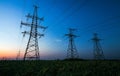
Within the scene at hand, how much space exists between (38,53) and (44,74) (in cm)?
2054

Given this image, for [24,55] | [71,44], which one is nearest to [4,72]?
[24,55]

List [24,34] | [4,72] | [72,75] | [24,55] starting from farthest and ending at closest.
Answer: [24,34] → [24,55] → [4,72] → [72,75]

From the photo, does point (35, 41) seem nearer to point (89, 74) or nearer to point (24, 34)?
point (24, 34)

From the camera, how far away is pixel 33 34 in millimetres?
32250

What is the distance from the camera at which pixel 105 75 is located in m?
7.68

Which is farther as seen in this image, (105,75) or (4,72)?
(4,72)

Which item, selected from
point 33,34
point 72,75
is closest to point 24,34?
point 33,34

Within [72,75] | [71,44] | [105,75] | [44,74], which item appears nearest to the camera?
[105,75]

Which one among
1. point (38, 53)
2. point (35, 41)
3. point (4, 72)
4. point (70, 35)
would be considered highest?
point (70, 35)

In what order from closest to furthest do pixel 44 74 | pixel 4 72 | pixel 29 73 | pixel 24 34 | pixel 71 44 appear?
pixel 44 74, pixel 29 73, pixel 4 72, pixel 24 34, pixel 71 44

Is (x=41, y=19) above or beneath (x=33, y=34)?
above

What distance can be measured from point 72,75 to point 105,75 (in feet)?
5.43

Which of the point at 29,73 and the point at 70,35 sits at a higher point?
the point at 70,35

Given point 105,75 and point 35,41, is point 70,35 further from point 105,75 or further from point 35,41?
point 105,75
